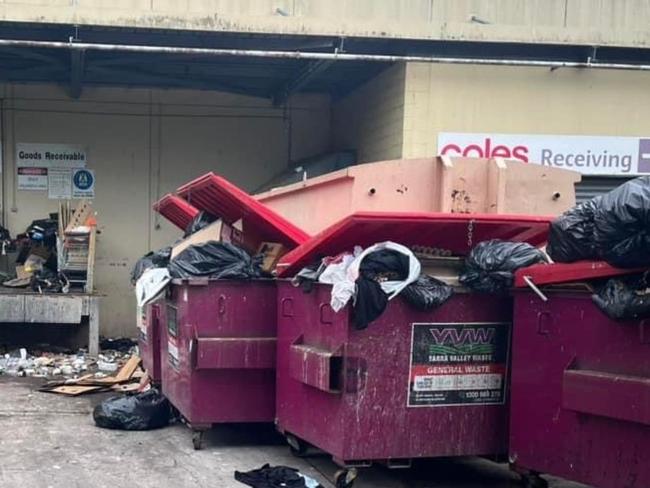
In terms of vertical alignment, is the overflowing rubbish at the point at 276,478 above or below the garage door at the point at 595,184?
below

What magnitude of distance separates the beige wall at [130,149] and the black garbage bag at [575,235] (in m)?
8.10

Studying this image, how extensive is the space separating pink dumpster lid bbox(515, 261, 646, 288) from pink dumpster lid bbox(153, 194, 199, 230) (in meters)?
3.26

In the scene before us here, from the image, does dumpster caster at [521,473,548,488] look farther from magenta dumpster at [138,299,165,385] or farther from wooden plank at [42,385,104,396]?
wooden plank at [42,385,104,396]

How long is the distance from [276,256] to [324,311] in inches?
43.6

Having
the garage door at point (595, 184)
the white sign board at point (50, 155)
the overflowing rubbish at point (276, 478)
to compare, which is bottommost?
the overflowing rubbish at point (276, 478)

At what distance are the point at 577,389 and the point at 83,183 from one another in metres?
8.96

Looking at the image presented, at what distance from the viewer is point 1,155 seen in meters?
11.2

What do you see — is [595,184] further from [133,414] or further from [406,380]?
[133,414]

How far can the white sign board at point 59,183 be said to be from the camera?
1135 cm

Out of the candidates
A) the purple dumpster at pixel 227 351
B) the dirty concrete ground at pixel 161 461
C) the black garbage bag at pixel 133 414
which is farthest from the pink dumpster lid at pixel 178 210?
the dirty concrete ground at pixel 161 461

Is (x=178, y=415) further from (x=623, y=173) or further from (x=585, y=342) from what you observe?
(x=623, y=173)

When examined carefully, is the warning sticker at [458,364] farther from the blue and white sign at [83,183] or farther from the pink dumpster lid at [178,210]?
the blue and white sign at [83,183]

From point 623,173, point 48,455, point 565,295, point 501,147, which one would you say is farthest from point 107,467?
point 623,173

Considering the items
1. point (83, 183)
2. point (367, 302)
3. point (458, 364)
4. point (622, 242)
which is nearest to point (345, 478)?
point (458, 364)
